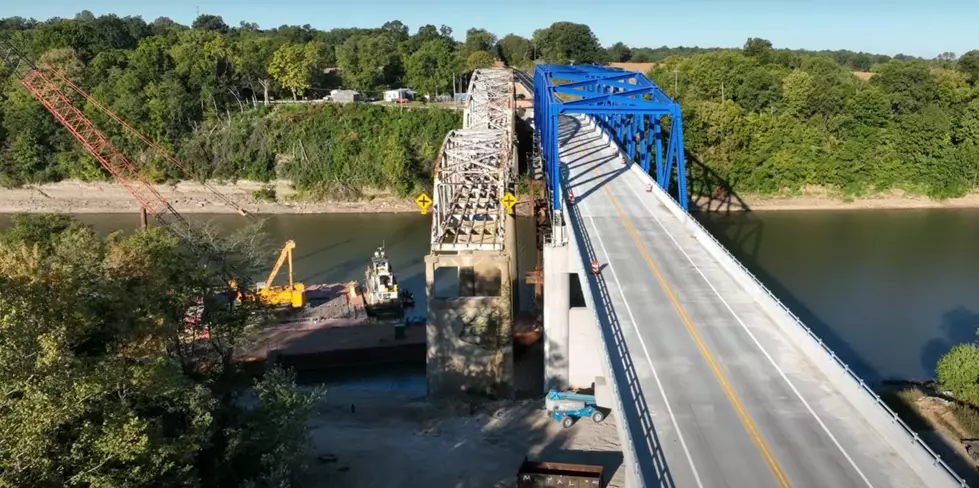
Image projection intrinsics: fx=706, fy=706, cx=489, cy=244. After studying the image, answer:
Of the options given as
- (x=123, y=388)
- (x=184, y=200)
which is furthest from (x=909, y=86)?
(x=123, y=388)

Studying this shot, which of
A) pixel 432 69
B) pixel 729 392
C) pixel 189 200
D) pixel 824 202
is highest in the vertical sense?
pixel 432 69

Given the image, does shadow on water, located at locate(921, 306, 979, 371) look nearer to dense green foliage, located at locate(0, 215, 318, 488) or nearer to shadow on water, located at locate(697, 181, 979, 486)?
shadow on water, located at locate(697, 181, 979, 486)

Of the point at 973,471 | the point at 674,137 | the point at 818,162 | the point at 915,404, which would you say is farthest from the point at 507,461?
the point at 818,162

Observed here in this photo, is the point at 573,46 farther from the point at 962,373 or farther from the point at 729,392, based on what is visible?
the point at 729,392

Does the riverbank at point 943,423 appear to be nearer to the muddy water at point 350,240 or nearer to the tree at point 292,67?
the muddy water at point 350,240

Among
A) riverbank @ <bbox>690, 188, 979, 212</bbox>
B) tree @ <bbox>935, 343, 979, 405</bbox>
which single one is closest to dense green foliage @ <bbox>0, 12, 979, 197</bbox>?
riverbank @ <bbox>690, 188, 979, 212</bbox>

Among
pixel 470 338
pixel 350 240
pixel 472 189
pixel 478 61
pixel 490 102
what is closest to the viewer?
pixel 470 338
